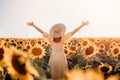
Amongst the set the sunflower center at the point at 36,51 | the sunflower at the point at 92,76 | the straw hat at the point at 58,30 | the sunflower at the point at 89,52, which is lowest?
the sunflower at the point at 89,52

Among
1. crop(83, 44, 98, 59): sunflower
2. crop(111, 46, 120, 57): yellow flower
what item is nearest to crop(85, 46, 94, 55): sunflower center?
crop(83, 44, 98, 59): sunflower

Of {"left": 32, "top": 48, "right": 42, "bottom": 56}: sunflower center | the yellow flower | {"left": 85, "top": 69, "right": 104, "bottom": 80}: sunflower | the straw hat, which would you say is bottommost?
the yellow flower

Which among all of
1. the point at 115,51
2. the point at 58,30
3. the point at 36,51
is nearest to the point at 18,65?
the point at 58,30

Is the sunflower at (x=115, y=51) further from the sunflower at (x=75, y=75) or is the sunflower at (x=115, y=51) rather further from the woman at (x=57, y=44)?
the sunflower at (x=75, y=75)

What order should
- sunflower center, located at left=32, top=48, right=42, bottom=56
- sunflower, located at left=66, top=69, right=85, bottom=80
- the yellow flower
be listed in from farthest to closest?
the yellow flower, sunflower center, located at left=32, top=48, right=42, bottom=56, sunflower, located at left=66, top=69, right=85, bottom=80

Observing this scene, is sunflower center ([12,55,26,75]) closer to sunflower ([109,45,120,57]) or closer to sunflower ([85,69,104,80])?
sunflower ([85,69,104,80])

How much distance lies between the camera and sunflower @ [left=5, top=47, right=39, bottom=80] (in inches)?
17.8

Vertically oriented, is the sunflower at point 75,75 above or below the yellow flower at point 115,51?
above

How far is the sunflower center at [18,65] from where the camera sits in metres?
0.48

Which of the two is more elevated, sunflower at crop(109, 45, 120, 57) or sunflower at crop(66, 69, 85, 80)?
sunflower at crop(66, 69, 85, 80)

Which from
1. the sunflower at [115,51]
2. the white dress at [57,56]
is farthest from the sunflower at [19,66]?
the sunflower at [115,51]

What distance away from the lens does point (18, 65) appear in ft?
1.61

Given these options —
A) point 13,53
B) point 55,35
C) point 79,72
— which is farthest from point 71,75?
point 55,35

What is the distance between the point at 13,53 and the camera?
19.9 inches
